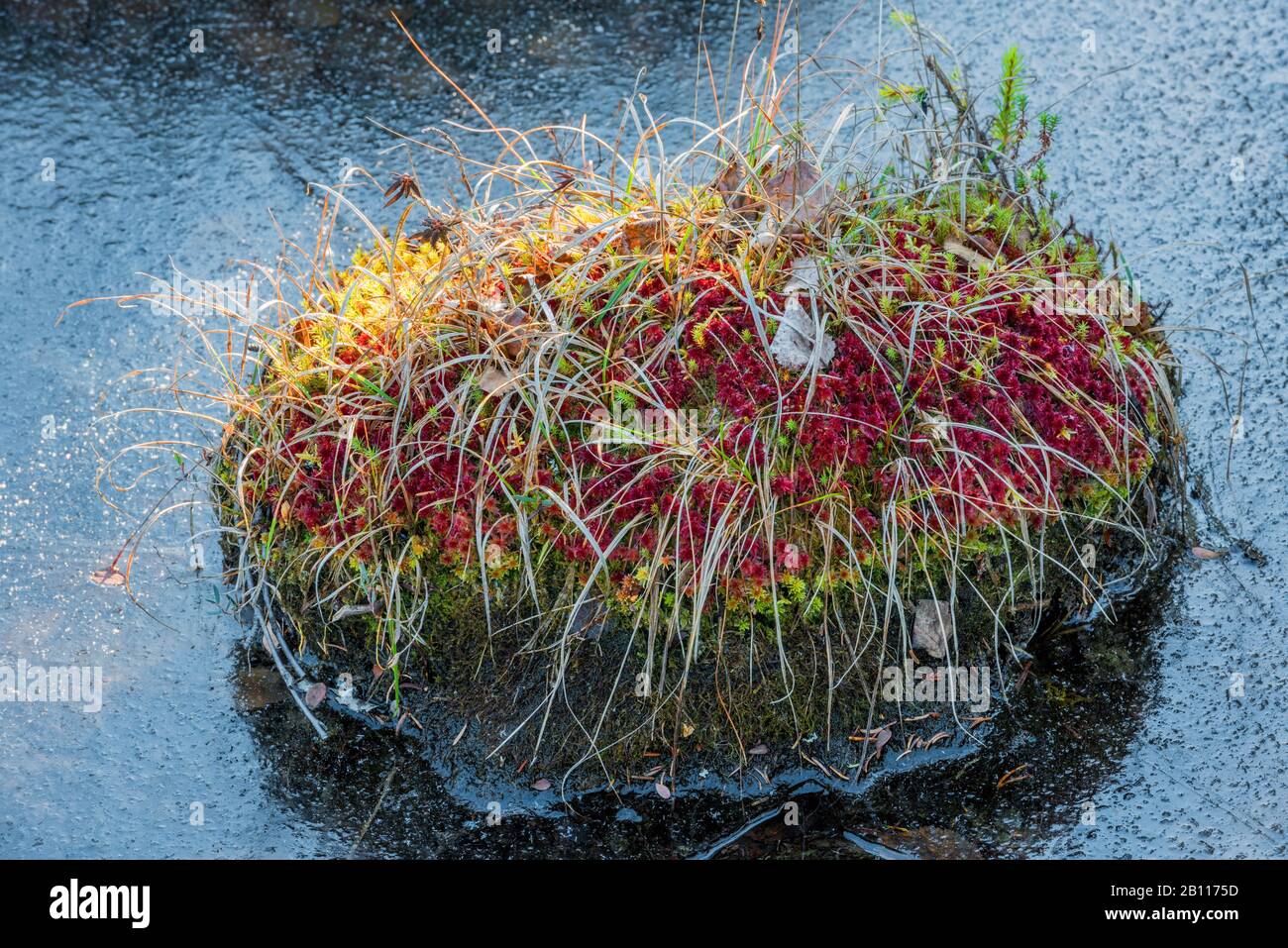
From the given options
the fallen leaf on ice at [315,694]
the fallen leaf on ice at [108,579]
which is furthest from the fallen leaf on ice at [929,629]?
the fallen leaf on ice at [108,579]

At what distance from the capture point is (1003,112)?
12.7 ft

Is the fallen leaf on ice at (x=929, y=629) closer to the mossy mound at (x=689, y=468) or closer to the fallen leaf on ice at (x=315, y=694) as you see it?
the mossy mound at (x=689, y=468)

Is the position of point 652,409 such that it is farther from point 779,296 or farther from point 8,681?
point 8,681

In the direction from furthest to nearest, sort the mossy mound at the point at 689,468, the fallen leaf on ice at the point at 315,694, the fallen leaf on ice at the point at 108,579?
the fallen leaf on ice at the point at 108,579 < the fallen leaf on ice at the point at 315,694 < the mossy mound at the point at 689,468

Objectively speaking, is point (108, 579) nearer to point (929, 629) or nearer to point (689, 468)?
point (689, 468)

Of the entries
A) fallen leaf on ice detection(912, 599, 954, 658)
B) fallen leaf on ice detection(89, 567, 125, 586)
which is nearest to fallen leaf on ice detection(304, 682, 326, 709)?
fallen leaf on ice detection(89, 567, 125, 586)

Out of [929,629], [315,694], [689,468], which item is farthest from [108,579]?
[929,629]

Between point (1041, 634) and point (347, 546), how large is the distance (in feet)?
7.27

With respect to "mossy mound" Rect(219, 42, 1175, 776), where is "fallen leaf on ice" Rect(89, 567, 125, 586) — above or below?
below

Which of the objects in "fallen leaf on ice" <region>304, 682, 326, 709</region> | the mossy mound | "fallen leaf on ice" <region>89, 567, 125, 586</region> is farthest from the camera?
→ "fallen leaf on ice" <region>89, 567, 125, 586</region>

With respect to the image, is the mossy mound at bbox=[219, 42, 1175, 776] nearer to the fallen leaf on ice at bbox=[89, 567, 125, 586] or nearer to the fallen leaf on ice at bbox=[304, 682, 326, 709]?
the fallen leaf on ice at bbox=[304, 682, 326, 709]

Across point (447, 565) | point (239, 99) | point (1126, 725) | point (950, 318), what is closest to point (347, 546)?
point (447, 565)

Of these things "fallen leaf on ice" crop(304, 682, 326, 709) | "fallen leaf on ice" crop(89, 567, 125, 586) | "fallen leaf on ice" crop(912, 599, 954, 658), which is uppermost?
"fallen leaf on ice" crop(912, 599, 954, 658)

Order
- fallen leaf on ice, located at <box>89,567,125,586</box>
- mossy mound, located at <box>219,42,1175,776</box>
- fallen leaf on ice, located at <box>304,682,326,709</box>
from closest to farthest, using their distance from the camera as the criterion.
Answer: mossy mound, located at <box>219,42,1175,776</box> < fallen leaf on ice, located at <box>304,682,326,709</box> < fallen leaf on ice, located at <box>89,567,125,586</box>
